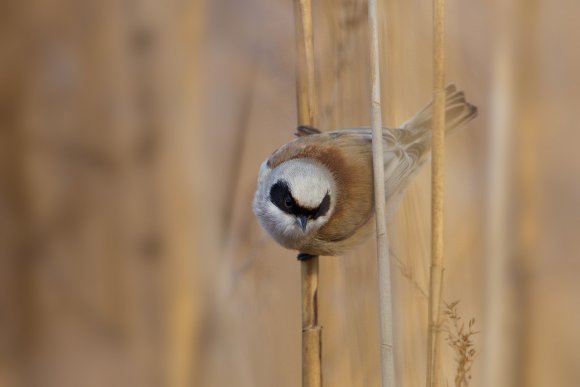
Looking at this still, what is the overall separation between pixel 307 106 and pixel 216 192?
26.3 inches

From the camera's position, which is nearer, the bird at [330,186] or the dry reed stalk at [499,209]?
the bird at [330,186]

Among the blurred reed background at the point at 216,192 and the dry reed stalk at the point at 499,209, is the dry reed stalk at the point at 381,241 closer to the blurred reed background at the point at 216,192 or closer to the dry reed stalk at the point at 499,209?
the blurred reed background at the point at 216,192

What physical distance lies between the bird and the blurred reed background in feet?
0.24

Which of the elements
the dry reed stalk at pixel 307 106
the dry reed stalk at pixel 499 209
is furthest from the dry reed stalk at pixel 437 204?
the dry reed stalk at pixel 499 209

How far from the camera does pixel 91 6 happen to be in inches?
89.4

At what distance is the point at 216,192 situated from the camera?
216 cm

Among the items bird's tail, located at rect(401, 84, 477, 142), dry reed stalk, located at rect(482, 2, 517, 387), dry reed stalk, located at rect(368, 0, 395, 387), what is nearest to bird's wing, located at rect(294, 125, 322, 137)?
bird's tail, located at rect(401, 84, 477, 142)

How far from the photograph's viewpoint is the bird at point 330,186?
70.6 inches

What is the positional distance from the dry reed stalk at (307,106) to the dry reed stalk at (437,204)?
0.96ft

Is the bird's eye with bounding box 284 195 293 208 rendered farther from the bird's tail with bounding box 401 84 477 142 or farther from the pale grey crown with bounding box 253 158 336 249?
the bird's tail with bounding box 401 84 477 142

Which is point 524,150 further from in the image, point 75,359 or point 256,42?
point 75,359

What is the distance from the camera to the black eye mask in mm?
1798

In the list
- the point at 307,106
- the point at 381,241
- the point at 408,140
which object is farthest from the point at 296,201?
the point at 381,241

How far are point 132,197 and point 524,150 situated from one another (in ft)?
3.79
